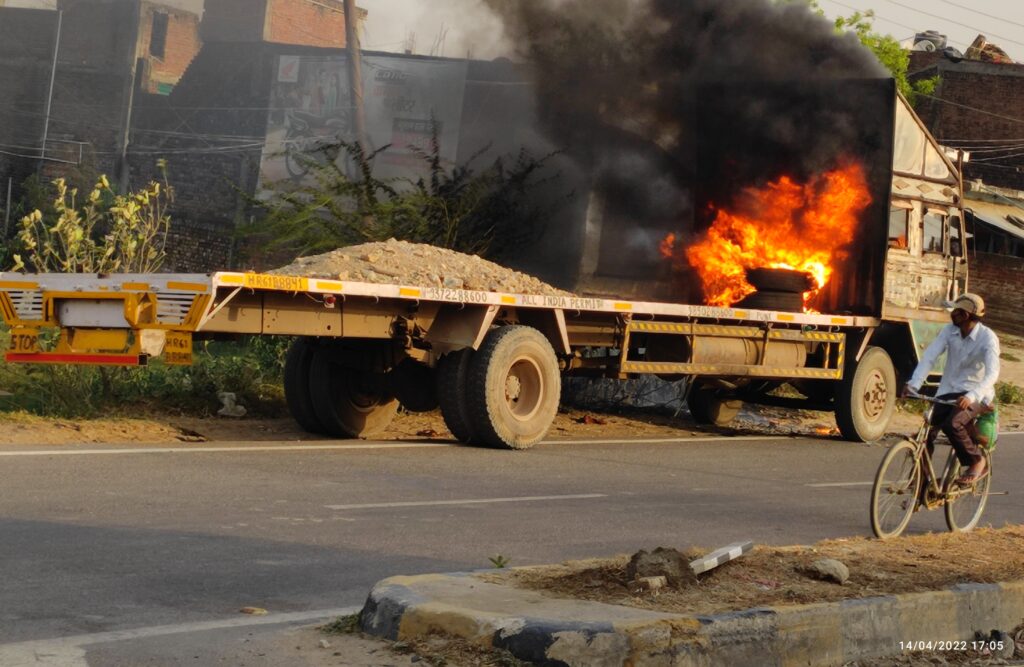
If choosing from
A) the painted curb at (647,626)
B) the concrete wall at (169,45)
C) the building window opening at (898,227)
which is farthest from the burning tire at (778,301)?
the concrete wall at (169,45)

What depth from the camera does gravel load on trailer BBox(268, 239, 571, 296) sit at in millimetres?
12523

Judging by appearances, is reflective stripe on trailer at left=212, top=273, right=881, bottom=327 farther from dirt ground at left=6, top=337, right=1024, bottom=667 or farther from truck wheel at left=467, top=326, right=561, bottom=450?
dirt ground at left=6, top=337, right=1024, bottom=667

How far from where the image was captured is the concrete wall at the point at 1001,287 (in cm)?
3488

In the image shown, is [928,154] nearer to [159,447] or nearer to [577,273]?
[577,273]

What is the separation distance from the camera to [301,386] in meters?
13.8

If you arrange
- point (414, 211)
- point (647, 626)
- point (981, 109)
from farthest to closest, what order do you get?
point (981, 109) < point (414, 211) < point (647, 626)

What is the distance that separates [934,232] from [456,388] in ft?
24.4

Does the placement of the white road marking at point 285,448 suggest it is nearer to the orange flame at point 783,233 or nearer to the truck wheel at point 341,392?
the truck wheel at point 341,392

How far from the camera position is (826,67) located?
18969mm

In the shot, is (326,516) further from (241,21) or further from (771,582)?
(241,21)

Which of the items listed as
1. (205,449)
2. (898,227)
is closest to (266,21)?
(898,227)

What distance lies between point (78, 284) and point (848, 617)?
7.62 m

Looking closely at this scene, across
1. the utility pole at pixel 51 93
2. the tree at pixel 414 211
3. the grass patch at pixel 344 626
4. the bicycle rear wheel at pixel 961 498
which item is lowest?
the grass patch at pixel 344 626

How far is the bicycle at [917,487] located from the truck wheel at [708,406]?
28.1 ft
